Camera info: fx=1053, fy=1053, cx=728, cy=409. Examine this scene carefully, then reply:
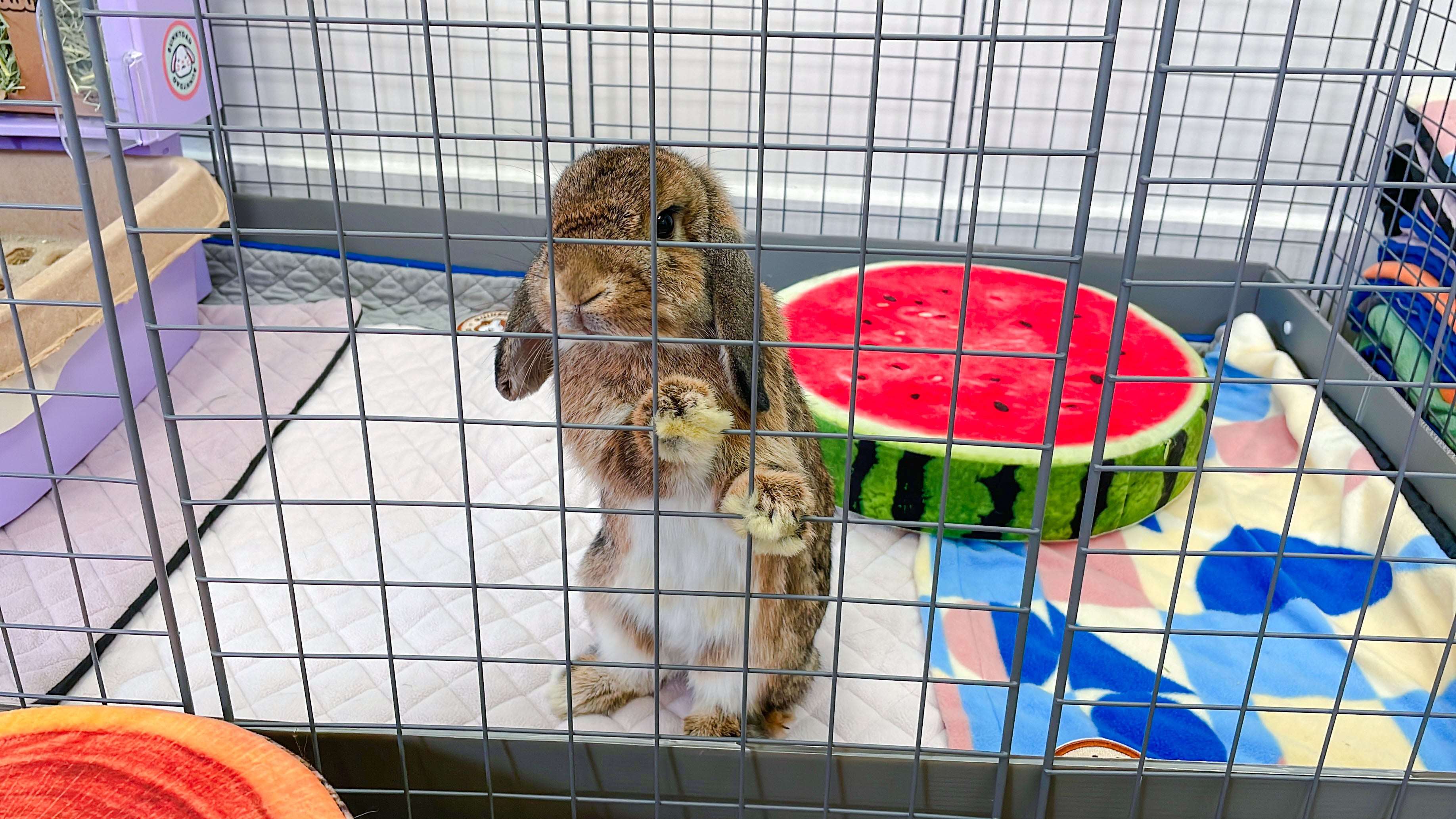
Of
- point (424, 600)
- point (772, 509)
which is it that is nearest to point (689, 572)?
point (772, 509)

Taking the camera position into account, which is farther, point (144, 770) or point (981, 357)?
point (981, 357)

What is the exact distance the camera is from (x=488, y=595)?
7.00 feet

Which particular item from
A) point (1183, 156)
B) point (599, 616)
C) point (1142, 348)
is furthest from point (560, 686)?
point (1183, 156)

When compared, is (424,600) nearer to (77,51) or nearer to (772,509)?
(772,509)

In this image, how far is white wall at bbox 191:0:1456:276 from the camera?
3.30 meters

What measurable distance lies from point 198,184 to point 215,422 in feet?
2.21

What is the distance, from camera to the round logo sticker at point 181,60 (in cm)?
292

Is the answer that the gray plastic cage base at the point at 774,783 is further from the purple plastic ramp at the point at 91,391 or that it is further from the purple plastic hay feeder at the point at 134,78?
the purple plastic hay feeder at the point at 134,78

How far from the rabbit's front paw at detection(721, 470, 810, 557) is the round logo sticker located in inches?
94.5

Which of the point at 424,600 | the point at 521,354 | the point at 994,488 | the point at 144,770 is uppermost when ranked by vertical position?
the point at 521,354

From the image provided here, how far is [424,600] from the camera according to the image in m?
2.11

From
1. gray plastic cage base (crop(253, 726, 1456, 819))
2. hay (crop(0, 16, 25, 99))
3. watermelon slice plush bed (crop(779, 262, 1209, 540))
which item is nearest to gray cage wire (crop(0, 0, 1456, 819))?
gray plastic cage base (crop(253, 726, 1456, 819))

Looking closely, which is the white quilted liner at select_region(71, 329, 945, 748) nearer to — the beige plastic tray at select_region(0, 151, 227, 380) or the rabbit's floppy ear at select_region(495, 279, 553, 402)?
the rabbit's floppy ear at select_region(495, 279, 553, 402)

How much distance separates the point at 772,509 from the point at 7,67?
2.76 metres
